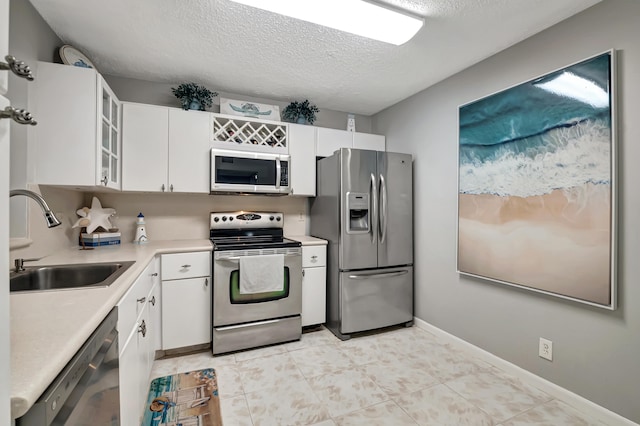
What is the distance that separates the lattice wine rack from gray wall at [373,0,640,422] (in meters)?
1.38

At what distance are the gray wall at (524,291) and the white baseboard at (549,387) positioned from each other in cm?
3

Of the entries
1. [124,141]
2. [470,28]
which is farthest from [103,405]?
[470,28]

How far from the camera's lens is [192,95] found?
2.67 m

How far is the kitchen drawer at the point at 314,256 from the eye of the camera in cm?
284

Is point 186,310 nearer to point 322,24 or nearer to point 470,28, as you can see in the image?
point 322,24

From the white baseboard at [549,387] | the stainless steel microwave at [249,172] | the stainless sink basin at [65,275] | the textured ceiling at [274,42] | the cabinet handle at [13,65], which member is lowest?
the white baseboard at [549,387]

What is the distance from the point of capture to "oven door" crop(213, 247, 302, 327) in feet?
7.98

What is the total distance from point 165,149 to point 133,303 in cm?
155

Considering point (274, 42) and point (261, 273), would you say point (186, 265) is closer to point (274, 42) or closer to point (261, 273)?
point (261, 273)

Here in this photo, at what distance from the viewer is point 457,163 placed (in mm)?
2594

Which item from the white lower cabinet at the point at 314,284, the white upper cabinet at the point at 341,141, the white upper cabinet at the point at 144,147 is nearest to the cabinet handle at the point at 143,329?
the white upper cabinet at the point at 144,147

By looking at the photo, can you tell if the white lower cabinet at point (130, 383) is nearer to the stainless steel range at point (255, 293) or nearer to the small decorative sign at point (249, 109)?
the stainless steel range at point (255, 293)

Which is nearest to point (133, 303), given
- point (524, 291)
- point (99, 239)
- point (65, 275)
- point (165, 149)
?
point (65, 275)

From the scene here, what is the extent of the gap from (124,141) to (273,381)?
2.25 meters
